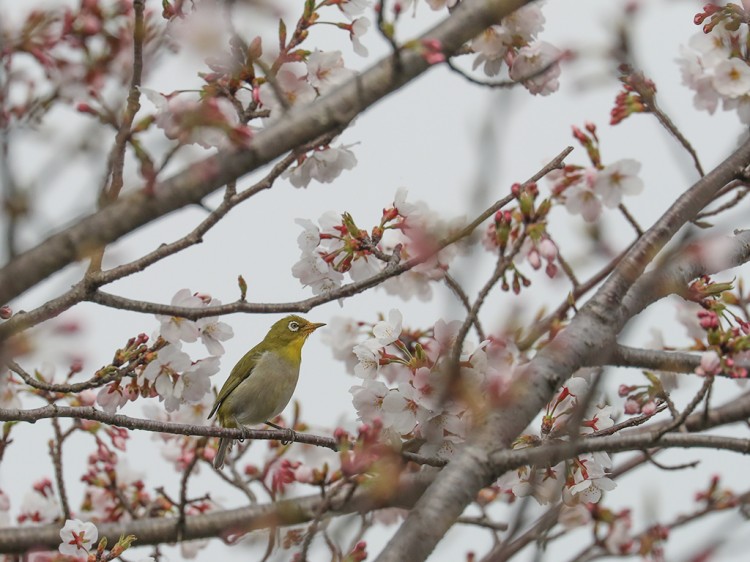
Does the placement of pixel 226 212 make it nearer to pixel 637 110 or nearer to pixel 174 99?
pixel 174 99

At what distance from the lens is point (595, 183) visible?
537 centimetres

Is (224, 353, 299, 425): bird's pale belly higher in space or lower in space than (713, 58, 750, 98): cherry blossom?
lower

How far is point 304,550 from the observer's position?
242cm

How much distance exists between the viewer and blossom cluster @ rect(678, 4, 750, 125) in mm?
4848

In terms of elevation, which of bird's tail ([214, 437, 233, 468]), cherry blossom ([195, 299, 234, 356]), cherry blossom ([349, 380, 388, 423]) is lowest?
cherry blossom ([349, 380, 388, 423])

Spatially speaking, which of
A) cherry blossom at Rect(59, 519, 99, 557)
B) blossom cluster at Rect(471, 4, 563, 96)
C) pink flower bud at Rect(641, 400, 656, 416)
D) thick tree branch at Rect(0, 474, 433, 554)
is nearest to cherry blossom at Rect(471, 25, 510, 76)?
blossom cluster at Rect(471, 4, 563, 96)

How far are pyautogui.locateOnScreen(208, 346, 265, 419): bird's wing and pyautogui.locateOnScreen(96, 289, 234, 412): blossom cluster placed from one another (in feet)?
5.06

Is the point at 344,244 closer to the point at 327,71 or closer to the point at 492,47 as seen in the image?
the point at 327,71

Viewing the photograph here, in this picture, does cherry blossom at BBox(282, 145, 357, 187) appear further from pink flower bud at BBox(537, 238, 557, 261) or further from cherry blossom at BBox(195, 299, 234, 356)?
pink flower bud at BBox(537, 238, 557, 261)

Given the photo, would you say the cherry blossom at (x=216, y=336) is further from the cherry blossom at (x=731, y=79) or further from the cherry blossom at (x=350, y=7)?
the cherry blossom at (x=731, y=79)

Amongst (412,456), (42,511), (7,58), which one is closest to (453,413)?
(412,456)

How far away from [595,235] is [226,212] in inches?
46.4

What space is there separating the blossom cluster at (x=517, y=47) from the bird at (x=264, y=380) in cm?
255

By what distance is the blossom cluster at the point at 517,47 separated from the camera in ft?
13.8
